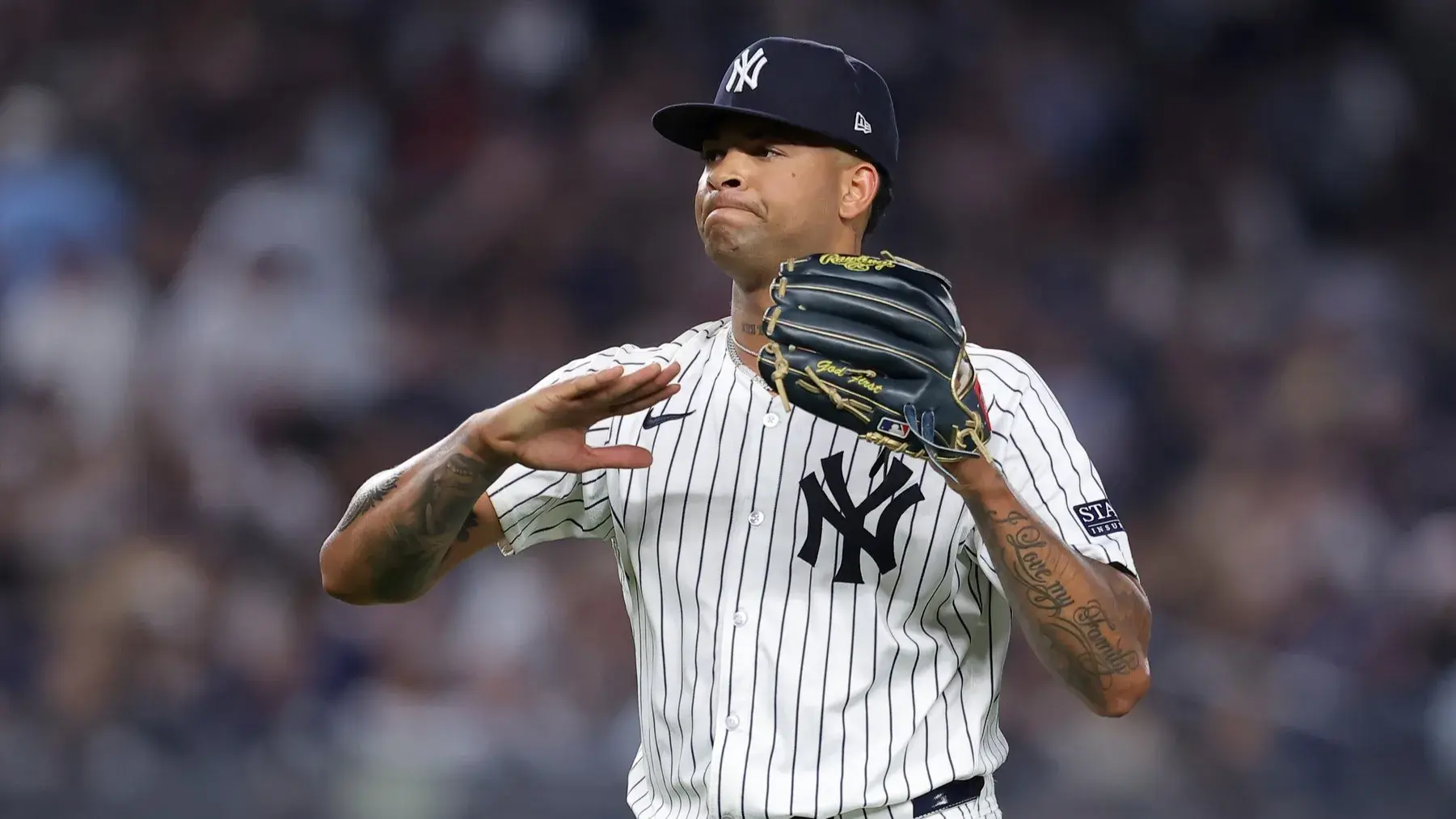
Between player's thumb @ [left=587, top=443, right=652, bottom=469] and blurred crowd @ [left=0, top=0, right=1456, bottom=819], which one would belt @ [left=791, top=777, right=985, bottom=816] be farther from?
blurred crowd @ [left=0, top=0, right=1456, bottom=819]

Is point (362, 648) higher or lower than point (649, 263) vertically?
lower

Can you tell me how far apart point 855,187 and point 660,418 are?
458mm

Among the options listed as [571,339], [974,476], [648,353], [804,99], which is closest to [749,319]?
[648,353]

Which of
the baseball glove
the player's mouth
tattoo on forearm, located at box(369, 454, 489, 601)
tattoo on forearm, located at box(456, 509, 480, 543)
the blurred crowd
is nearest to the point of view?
the baseball glove

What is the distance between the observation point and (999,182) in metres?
6.85

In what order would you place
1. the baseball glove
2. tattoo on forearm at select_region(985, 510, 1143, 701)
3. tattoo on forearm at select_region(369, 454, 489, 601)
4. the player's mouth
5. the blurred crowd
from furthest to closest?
the blurred crowd, the player's mouth, tattoo on forearm at select_region(369, 454, 489, 601), tattoo on forearm at select_region(985, 510, 1143, 701), the baseball glove

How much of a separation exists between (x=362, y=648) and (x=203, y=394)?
46.0 inches

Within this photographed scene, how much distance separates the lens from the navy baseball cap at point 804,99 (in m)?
2.43

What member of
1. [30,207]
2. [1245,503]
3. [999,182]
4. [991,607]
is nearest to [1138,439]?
[1245,503]

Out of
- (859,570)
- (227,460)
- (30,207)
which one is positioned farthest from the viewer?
(30,207)

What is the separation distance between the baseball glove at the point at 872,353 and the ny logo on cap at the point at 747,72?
491 mm

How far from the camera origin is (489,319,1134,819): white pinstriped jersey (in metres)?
2.29

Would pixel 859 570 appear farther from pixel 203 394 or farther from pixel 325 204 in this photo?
pixel 325 204

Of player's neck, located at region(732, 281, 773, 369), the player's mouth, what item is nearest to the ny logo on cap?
the player's mouth
